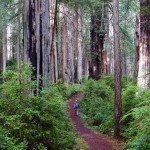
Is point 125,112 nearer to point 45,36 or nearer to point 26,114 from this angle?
point 45,36

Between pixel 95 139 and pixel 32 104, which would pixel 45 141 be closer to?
pixel 32 104

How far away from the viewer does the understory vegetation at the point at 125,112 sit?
770 cm

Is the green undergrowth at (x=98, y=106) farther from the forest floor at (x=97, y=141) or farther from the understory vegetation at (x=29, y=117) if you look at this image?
the understory vegetation at (x=29, y=117)

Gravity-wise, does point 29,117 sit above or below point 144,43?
below

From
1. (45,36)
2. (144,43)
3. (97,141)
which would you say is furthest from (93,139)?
(144,43)

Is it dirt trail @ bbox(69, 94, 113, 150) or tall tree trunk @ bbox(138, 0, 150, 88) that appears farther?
tall tree trunk @ bbox(138, 0, 150, 88)

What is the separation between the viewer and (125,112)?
12.5m

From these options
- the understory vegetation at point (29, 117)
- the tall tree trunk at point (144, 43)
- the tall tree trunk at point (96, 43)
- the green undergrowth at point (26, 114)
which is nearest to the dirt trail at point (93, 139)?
the understory vegetation at point (29, 117)

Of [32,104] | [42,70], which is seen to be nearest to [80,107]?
[42,70]

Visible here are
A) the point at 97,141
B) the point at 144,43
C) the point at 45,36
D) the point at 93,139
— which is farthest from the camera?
the point at 144,43

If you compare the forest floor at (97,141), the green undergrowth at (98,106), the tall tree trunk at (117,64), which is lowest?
the forest floor at (97,141)

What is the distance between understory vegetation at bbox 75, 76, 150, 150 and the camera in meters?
7.70

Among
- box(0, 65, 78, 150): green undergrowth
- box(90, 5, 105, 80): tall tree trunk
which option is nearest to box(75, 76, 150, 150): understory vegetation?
box(90, 5, 105, 80): tall tree trunk

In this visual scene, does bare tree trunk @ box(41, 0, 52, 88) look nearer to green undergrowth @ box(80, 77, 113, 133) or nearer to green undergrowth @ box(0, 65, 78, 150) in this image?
green undergrowth @ box(0, 65, 78, 150)
